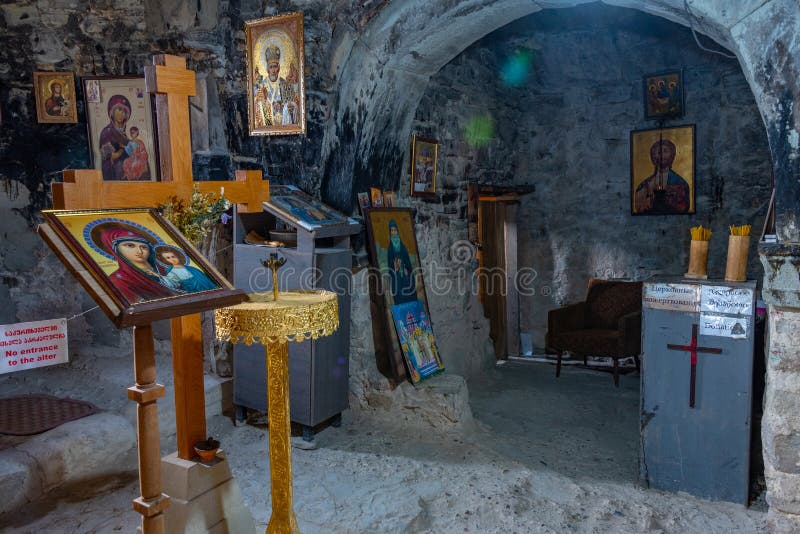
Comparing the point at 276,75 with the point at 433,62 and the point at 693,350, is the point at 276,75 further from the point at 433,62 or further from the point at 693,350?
the point at 693,350

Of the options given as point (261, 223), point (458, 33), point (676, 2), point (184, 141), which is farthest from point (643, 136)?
point (184, 141)

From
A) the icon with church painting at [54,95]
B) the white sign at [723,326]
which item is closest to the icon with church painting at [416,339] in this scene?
the white sign at [723,326]

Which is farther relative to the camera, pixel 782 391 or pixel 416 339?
pixel 416 339

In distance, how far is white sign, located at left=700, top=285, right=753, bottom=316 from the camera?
3314mm

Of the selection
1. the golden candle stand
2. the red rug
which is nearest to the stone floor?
the red rug

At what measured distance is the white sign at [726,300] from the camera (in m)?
3.31

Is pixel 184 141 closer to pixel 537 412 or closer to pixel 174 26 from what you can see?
pixel 174 26

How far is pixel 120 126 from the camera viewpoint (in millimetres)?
5102

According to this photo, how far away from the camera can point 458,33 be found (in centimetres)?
425

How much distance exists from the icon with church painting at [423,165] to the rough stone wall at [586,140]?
13 cm

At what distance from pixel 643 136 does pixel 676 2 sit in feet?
12.0

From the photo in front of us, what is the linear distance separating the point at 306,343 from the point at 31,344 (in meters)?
1.71

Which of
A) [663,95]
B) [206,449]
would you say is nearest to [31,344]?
[206,449]

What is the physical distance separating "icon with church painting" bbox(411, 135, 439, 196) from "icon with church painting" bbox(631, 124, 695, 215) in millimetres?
2456
